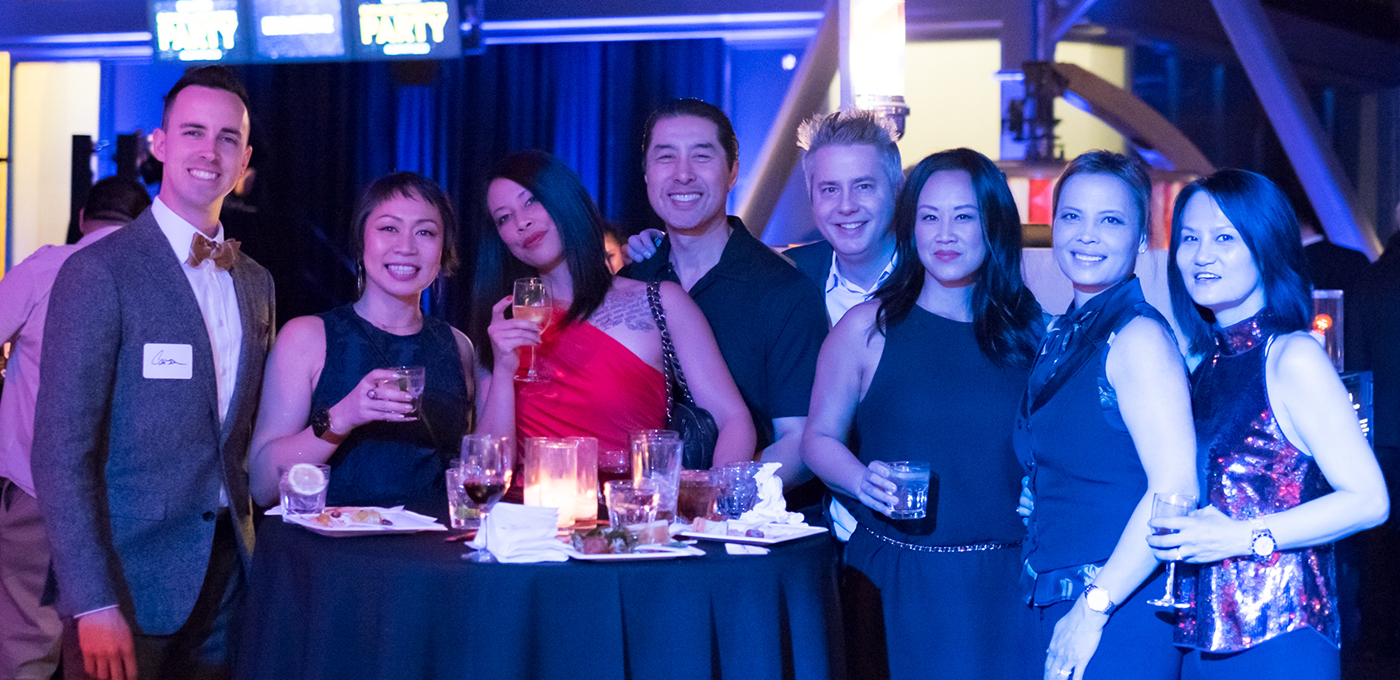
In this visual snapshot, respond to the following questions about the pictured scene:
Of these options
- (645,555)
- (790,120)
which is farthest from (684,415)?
(790,120)

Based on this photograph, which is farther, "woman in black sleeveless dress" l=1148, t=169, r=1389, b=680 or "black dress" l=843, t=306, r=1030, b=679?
"black dress" l=843, t=306, r=1030, b=679

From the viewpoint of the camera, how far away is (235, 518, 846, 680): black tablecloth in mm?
2002

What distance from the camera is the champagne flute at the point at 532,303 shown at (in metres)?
2.65

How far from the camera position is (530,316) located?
2.66 m

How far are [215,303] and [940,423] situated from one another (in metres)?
1.71

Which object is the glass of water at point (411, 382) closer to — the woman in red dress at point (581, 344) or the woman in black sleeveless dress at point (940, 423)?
the woman in red dress at point (581, 344)

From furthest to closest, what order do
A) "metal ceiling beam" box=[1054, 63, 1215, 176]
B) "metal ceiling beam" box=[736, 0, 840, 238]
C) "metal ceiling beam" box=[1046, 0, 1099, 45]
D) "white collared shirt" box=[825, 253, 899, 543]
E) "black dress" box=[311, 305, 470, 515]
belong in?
"metal ceiling beam" box=[736, 0, 840, 238]
"metal ceiling beam" box=[1046, 0, 1099, 45]
"metal ceiling beam" box=[1054, 63, 1215, 176]
"white collared shirt" box=[825, 253, 899, 543]
"black dress" box=[311, 305, 470, 515]

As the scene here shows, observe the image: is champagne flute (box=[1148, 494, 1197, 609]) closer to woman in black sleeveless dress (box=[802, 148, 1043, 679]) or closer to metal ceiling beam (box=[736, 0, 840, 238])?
woman in black sleeveless dress (box=[802, 148, 1043, 679])

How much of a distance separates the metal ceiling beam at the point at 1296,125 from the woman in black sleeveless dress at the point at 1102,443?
18.0ft

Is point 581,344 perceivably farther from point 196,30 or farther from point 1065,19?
point 1065,19

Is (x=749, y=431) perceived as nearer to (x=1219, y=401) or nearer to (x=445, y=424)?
(x=445, y=424)

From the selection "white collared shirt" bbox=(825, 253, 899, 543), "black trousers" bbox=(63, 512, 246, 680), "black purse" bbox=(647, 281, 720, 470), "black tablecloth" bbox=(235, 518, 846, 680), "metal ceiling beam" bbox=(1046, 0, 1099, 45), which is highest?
"metal ceiling beam" bbox=(1046, 0, 1099, 45)

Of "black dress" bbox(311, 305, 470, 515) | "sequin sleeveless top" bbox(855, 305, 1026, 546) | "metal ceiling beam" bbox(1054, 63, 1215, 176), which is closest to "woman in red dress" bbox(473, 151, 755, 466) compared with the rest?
"black dress" bbox(311, 305, 470, 515)

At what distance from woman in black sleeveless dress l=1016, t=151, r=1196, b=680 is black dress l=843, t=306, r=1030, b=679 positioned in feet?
0.57
